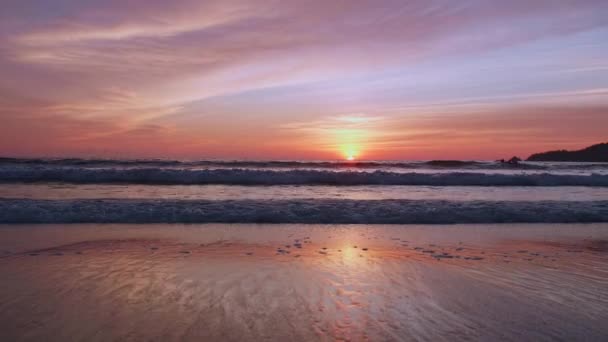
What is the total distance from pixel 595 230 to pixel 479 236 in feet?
8.66

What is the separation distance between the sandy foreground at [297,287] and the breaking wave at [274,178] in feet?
39.2

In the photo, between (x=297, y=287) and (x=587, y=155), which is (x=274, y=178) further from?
(x=587, y=155)

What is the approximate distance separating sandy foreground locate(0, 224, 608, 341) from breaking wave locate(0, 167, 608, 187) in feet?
39.2

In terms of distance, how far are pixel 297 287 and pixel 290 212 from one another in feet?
15.8

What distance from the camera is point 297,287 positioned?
3.85 meters

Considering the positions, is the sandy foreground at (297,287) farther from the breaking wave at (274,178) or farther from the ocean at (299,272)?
the breaking wave at (274,178)

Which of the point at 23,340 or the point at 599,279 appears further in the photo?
the point at 599,279

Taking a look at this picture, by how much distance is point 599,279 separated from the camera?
427 centimetres

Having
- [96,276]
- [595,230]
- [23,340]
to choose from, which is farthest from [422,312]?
[595,230]

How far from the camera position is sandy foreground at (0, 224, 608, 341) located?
113 inches

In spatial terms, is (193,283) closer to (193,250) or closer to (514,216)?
(193,250)

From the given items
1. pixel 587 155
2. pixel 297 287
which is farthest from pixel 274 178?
pixel 587 155

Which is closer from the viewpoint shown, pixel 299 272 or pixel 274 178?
pixel 299 272

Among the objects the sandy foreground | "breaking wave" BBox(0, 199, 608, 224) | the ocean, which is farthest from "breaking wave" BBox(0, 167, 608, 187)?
the sandy foreground
